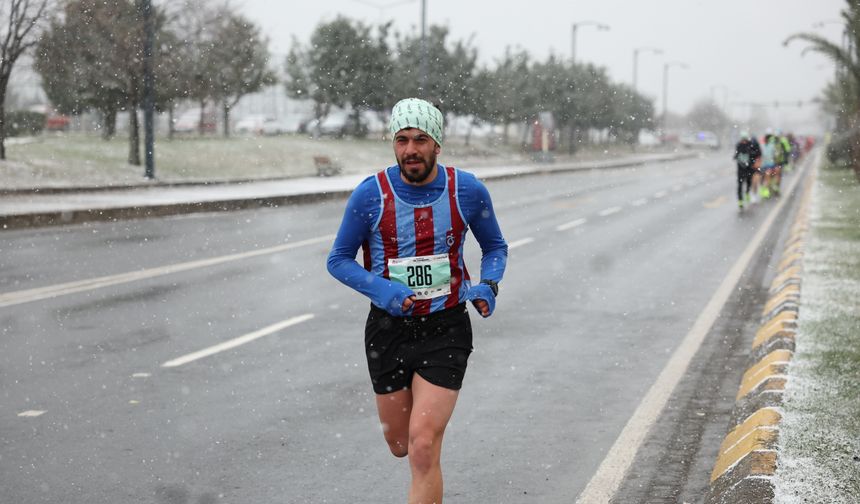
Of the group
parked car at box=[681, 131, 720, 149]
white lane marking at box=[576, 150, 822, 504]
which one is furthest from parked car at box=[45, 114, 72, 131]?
parked car at box=[681, 131, 720, 149]

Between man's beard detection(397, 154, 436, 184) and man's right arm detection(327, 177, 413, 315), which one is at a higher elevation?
man's beard detection(397, 154, 436, 184)

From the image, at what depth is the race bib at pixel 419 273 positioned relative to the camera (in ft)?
13.7

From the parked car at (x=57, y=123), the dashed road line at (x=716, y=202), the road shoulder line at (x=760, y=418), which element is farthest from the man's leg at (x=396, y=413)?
the parked car at (x=57, y=123)

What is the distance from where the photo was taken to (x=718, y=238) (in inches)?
747

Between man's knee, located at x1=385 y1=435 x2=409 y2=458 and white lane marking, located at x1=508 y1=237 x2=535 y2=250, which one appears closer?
man's knee, located at x1=385 y1=435 x2=409 y2=458

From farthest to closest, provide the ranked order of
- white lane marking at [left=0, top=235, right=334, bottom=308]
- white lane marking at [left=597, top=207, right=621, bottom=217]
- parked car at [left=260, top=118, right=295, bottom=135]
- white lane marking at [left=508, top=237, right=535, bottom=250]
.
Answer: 1. parked car at [left=260, top=118, right=295, bottom=135]
2. white lane marking at [left=597, top=207, right=621, bottom=217]
3. white lane marking at [left=508, top=237, right=535, bottom=250]
4. white lane marking at [left=0, top=235, right=334, bottom=308]

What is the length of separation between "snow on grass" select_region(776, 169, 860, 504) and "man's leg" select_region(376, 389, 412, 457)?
155 centimetres

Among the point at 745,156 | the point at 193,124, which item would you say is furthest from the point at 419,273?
the point at 193,124

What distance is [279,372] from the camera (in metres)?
7.82

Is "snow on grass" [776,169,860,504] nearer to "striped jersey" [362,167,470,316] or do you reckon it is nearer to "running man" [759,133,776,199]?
"striped jersey" [362,167,470,316]

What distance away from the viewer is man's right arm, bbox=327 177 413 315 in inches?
159

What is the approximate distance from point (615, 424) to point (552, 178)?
124 feet

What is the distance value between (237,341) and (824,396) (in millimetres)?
4630

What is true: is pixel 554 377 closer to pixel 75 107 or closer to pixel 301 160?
pixel 301 160
